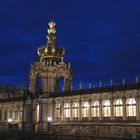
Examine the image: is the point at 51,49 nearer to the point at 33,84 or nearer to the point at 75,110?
the point at 33,84

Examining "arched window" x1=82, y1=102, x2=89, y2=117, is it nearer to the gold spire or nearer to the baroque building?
the baroque building

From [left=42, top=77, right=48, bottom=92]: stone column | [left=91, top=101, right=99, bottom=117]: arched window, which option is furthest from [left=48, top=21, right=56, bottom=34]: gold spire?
[left=91, top=101, right=99, bottom=117]: arched window

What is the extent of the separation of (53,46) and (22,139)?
3406 cm

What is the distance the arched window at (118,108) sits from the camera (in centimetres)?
6812

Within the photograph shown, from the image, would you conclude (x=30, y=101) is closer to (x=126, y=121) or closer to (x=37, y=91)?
(x=37, y=91)

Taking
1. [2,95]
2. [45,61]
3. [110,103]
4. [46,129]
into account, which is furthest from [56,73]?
[2,95]

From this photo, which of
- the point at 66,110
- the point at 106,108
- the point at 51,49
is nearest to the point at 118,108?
the point at 106,108

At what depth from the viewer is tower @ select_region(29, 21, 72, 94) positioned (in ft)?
300

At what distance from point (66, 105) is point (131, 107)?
19.5 metres

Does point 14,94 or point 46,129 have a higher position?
point 14,94

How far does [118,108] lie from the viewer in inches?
2707

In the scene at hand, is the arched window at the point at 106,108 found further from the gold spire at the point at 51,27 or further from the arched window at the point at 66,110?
the gold spire at the point at 51,27

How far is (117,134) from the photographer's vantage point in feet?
219

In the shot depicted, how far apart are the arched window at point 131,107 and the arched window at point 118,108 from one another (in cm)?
153
